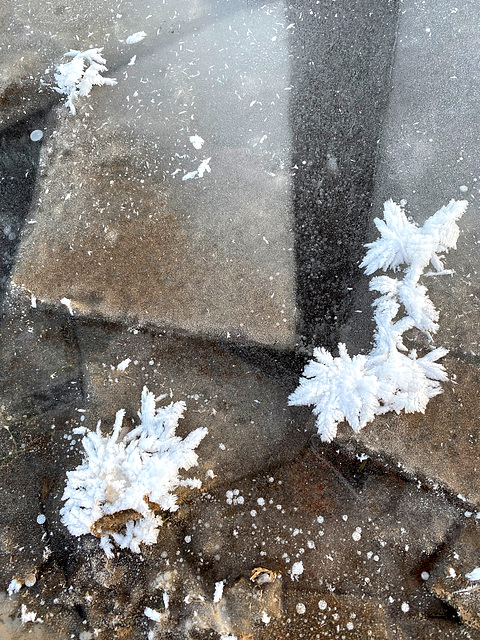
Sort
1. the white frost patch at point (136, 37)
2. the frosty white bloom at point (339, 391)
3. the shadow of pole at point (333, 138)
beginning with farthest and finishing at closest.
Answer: the white frost patch at point (136, 37), the shadow of pole at point (333, 138), the frosty white bloom at point (339, 391)

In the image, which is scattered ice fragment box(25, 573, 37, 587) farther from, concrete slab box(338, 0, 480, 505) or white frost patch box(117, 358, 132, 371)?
concrete slab box(338, 0, 480, 505)

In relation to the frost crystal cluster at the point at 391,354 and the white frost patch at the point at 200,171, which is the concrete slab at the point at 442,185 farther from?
the white frost patch at the point at 200,171

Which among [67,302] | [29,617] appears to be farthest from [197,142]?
[29,617]

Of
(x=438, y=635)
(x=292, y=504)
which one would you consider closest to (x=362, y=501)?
(x=292, y=504)

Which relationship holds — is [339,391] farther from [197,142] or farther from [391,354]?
[197,142]

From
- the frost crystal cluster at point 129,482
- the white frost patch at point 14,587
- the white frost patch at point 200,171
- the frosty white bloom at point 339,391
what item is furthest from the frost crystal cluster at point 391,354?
the white frost patch at point 14,587

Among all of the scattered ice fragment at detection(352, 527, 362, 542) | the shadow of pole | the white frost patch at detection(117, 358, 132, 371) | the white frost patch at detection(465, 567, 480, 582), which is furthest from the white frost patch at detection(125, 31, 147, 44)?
the white frost patch at detection(465, 567, 480, 582)
